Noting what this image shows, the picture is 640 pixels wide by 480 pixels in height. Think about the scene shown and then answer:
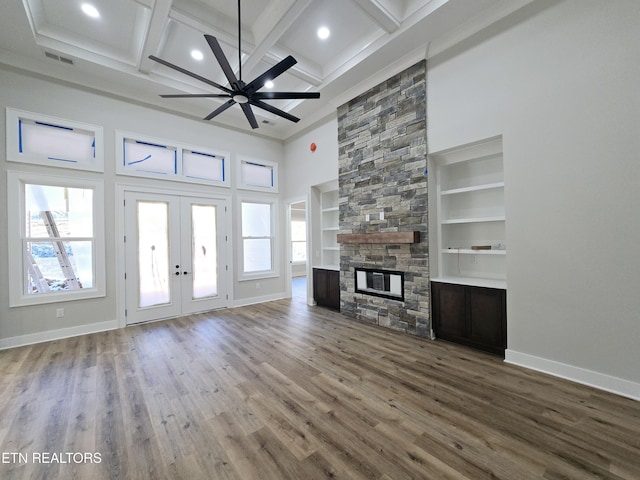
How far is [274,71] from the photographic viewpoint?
2877 millimetres

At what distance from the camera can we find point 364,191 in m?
4.77

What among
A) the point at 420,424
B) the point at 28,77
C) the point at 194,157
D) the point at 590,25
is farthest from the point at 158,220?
the point at 590,25

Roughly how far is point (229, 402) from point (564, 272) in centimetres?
Result: 358

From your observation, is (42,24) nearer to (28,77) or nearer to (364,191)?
(28,77)

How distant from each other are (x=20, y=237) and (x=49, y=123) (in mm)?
1818

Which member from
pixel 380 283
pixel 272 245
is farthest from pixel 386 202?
pixel 272 245

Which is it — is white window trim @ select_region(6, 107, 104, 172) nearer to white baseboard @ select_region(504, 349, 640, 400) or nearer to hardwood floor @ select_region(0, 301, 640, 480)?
hardwood floor @ select_region(0, 301, 640, 480)

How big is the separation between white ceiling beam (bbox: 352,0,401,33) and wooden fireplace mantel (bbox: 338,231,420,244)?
275 centimetres

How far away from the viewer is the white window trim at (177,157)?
15.5ft

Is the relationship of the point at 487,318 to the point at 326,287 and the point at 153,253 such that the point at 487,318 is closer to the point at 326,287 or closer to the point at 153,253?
the point at 326,287

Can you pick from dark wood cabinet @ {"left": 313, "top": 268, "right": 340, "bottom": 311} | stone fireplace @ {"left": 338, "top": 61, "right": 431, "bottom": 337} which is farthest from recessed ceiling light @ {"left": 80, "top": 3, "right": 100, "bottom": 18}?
dark wood cabinet @ {"left": 313, "top": 268, "right": 340, "bottom": 311}

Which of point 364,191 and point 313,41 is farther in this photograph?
point 364,191

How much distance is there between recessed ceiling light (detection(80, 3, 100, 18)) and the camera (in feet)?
10.9

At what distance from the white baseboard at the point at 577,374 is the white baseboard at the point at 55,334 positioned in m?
6.02
